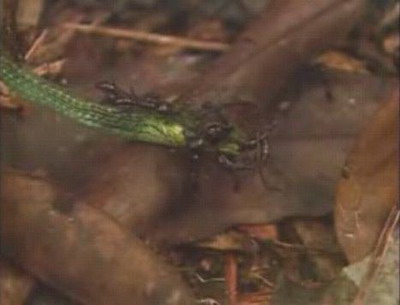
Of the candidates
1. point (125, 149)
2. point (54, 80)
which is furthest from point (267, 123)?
point (54, 80)

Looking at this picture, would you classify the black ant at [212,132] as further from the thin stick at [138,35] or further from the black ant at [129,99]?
the thin stick at [138,35]

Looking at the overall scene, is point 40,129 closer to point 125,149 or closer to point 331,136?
point 125,149

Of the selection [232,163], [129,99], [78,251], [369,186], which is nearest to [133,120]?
[129,99]

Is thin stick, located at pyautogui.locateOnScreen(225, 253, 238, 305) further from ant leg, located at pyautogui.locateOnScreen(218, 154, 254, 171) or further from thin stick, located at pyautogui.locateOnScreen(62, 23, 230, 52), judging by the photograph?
thin stick, located at pyautogui.locateOnScreen(62, 23, 230, 52)

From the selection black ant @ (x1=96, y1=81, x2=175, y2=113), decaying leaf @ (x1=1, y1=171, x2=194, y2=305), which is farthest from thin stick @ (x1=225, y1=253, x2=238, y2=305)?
black ant @ (x1=96, y1=81, x2=175, y2=113)

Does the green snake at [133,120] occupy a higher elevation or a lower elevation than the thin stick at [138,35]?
lower

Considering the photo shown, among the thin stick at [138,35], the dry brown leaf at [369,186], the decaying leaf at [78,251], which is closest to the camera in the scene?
the decaying leaf at [78,251]

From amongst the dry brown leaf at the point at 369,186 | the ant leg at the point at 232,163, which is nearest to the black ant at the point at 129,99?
the ant leg at the point at 232,163
